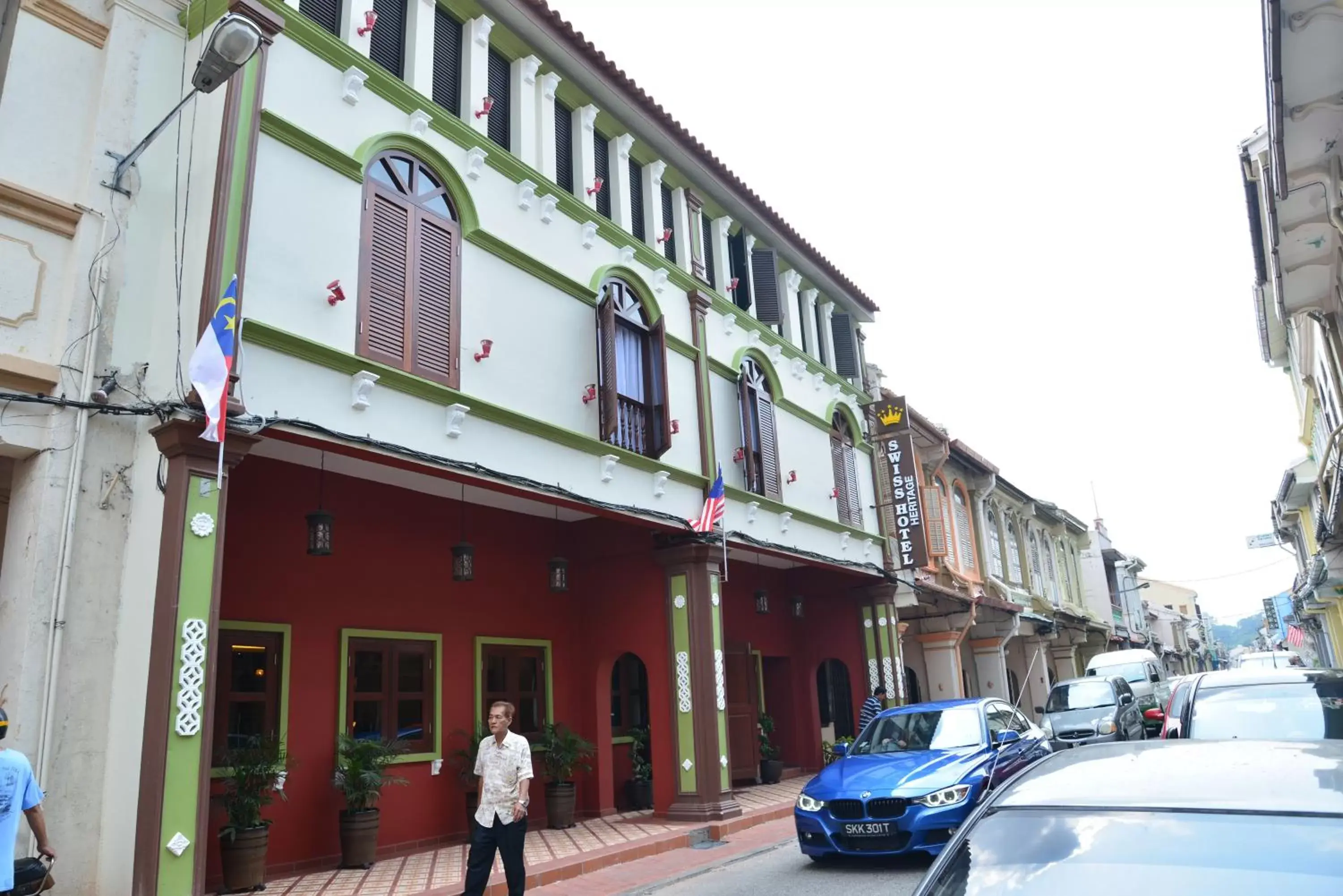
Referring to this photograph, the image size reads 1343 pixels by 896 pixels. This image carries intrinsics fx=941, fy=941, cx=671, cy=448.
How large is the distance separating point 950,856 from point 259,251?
24.8 feet

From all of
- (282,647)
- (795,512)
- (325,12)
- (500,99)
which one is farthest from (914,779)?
(325,12)

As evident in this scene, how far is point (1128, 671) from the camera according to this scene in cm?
2222

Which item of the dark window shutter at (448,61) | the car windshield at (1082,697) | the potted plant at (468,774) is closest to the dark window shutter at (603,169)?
the dark window shutter at (448,61)

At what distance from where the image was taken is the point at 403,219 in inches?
390

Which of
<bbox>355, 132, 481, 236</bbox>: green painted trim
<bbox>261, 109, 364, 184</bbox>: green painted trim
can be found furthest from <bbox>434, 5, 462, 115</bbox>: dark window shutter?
<bbox>261, 109, 364, 184</bbox>: green painted trim

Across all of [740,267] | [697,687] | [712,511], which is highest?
[740,267]

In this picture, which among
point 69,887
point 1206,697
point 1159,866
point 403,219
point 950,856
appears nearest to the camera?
point 1159,866

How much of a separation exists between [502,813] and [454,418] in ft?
13.4

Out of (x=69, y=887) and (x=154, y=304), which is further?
(x=154, y=304)

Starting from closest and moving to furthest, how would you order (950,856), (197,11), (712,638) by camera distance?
1. (950,856)
2. (197,11)
3. (712,638)

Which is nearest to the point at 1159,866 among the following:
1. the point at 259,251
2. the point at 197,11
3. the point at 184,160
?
the point at 259,251

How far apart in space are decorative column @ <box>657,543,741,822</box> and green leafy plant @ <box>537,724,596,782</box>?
124 centimetres

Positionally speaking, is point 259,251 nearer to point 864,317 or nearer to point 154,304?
point 154,304

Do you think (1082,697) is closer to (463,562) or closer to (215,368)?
(463,562)
